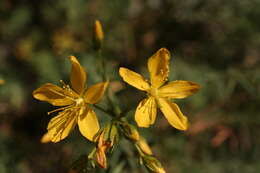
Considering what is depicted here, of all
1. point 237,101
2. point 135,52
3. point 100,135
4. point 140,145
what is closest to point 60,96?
point 100,135

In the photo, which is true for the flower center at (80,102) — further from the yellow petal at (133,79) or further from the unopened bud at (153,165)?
the unopened bud at (153,165)

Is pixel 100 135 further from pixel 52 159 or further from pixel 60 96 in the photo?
pixel 52 159

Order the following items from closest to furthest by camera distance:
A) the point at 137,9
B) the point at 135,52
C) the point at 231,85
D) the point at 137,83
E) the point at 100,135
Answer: the point at 100,135, the point at 137,83, the point at 231,85, the point at 135,52, the point at 137,9

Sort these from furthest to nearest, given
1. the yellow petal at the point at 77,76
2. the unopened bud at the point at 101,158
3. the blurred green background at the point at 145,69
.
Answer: the blurred green background at the point at 145,69 → the yellow petal at the point at 77,76 → the unopened bud at the point at 101,158

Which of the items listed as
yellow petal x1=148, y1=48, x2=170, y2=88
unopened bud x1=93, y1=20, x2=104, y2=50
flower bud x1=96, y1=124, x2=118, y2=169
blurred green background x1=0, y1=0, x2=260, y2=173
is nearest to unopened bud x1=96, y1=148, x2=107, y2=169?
flower bud x1=96, y1=124, x2=118, y2=169

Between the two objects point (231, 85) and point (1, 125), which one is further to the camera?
point (1, 125)

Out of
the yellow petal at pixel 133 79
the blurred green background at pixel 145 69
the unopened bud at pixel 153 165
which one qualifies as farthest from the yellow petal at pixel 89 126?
the blurred green background at pixel 145 69

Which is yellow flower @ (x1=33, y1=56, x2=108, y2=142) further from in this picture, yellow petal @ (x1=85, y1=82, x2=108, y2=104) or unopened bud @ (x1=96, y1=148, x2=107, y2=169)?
unopened bud @ (x1=96, y1=148, x2=107, y2=169)
